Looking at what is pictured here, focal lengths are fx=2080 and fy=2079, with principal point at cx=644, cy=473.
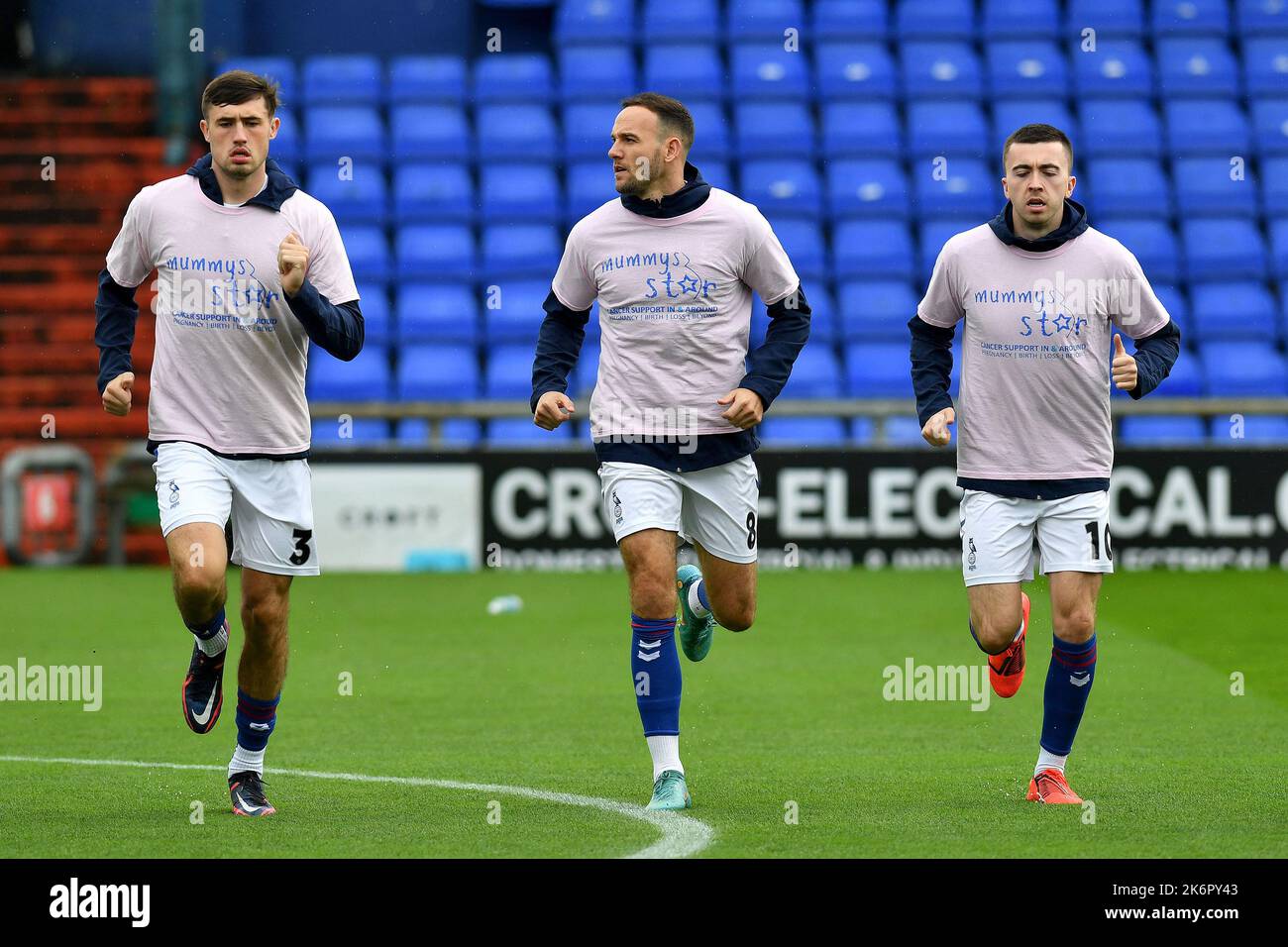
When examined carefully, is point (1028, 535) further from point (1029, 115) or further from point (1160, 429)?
point (1029, 115)

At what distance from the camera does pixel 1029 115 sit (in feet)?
67.3

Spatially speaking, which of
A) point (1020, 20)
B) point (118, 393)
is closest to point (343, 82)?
point (1020, 20)

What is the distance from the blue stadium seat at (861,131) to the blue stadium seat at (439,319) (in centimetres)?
395

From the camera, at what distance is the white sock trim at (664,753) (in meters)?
6.95

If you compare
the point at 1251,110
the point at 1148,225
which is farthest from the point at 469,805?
the point at 1251,110

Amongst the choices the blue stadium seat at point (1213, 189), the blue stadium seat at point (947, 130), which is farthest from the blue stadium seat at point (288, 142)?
the blue stadium seat at point (1213, 189)

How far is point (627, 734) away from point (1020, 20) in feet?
46.7

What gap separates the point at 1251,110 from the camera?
20.9 meters

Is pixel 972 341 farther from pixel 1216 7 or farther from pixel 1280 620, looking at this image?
pixel 1216 7

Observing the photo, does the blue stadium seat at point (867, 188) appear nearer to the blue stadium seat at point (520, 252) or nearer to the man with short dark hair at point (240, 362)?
the blue stadium seat at point (520, 252)

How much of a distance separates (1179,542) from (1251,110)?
21.0 ft

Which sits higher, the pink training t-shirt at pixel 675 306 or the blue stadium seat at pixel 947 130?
the blue stadium seat at pixel 947 130

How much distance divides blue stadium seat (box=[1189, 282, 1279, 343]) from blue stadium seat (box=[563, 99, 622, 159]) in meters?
5.80
